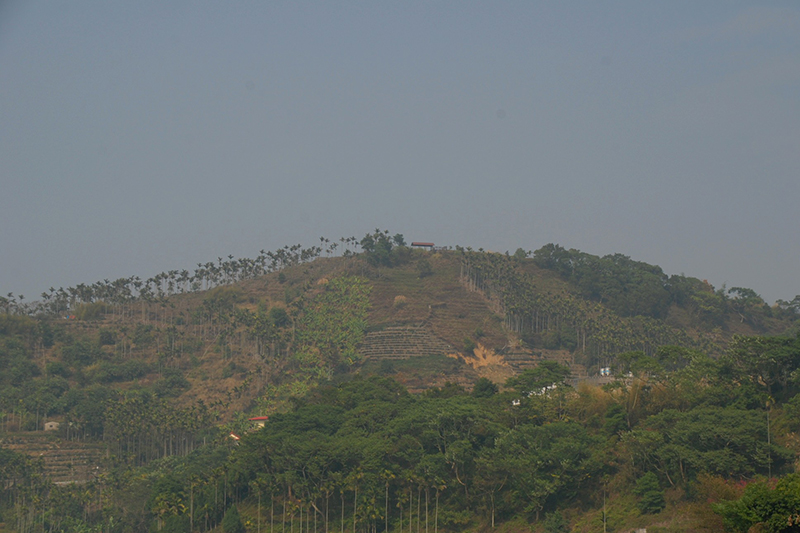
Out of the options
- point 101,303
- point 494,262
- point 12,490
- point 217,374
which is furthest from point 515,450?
point 101,303

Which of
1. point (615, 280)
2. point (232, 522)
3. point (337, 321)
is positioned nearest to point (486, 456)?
point (232, 522)

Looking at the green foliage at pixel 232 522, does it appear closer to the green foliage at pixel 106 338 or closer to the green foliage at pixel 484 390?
the green foliage at pixel 484 390

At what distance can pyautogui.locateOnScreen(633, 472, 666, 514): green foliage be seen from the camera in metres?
57.9

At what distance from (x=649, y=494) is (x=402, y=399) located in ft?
94.8

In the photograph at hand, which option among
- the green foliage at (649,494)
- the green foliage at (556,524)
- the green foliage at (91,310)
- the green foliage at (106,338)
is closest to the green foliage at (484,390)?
the green foliage at (556,524)

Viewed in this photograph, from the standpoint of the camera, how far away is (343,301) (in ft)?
472

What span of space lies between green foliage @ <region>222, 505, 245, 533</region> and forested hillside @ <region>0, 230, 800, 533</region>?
0.55 meters

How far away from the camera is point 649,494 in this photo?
58000mm

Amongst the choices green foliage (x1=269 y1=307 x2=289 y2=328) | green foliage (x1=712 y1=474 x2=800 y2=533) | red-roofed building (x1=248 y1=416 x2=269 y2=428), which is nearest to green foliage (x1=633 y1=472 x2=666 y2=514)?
green foliage (x1=712 y1=474 x2=800 y2=533)

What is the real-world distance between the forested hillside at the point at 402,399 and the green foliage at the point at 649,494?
0.53ft

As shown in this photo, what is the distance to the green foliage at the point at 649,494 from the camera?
57875 mm

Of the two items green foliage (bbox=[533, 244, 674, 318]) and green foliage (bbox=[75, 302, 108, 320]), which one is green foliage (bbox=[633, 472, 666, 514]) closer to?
green foliage (bbox=[533, 244, 674, 318])

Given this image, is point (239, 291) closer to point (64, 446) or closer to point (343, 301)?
point (343, 301)

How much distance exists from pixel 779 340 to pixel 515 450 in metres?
21.4
